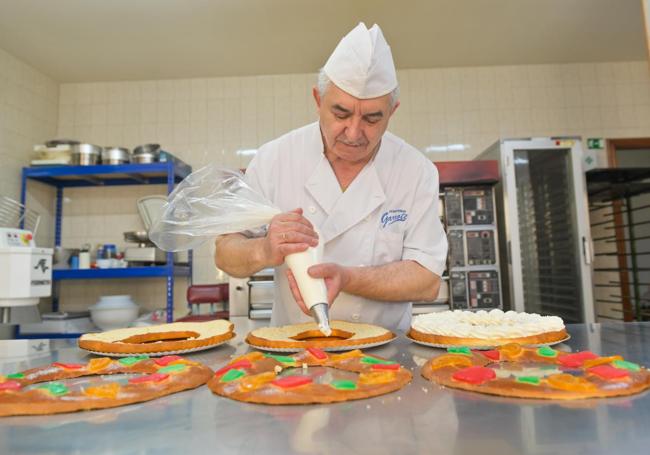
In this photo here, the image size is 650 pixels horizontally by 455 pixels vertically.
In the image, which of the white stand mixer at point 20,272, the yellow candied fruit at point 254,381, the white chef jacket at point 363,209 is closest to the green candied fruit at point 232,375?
the yellow candied fruit at point 254,381

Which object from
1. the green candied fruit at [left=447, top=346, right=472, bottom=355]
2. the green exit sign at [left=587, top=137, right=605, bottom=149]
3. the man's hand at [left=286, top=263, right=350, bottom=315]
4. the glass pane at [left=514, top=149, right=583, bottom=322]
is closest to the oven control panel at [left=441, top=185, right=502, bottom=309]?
the glass pane at [left=514, top=149, right=583, bottom=322]

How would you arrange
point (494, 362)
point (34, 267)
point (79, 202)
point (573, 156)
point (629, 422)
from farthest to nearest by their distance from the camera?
point (79, 202) → point (573, 156) → point (34, 267) → point (494, 362) → point (629, 422)

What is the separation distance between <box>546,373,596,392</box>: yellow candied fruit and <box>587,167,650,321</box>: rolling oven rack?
330cm

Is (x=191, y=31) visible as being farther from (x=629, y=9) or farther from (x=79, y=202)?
(x=629, y=9)

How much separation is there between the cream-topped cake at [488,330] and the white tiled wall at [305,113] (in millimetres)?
3497

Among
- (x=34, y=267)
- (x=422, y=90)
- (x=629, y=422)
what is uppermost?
(x=422, y=90)

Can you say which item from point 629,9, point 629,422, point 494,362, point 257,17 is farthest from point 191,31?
point 629,422

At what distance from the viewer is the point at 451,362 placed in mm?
767

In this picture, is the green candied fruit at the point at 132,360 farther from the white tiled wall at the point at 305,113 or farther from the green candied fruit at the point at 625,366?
→ the white tiled wall at the point at 305,113

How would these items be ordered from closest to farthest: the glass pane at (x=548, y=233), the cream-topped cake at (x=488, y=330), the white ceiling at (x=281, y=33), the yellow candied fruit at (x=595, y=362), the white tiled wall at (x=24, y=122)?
the yellow candied fruit at (x=595, y=362)
the cream-topped cake at (x=488, y=330)
the white ceiling at (x=281, y=33)
the glass pane at (x=548, y=233)
the white tiled wall at (x=24, y=122)

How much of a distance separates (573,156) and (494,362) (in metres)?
3.15

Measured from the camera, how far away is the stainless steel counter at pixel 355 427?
46 cm

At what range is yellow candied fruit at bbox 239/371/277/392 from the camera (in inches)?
25.2

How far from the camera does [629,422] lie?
1.68 ft
